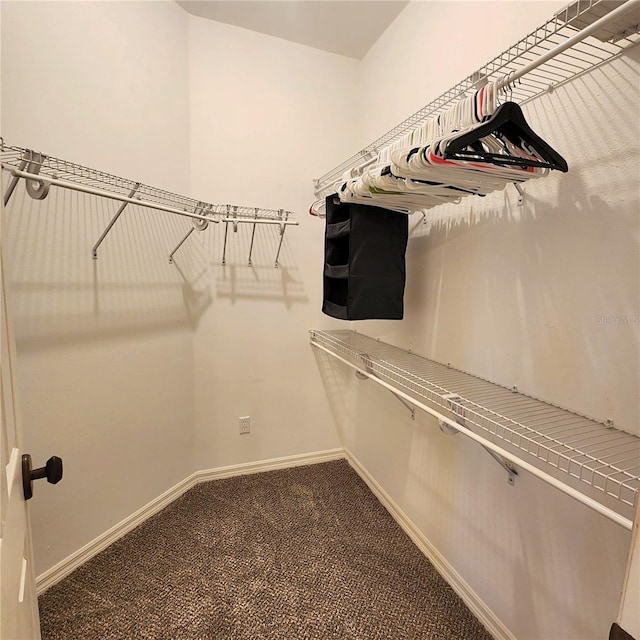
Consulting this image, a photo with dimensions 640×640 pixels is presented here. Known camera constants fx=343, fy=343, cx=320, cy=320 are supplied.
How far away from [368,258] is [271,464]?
1608 millimetres

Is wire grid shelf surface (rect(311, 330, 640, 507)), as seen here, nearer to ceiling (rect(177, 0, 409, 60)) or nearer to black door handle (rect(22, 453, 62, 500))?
black door handle (rect(22, 453, 62, 500))

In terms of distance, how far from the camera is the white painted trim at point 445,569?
4.11 feet

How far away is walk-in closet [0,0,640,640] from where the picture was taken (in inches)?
35.2

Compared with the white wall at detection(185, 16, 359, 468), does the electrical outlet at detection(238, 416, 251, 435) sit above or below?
below

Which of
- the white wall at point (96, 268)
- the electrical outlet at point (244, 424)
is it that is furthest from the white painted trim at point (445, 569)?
the white wall at point (96, 268)

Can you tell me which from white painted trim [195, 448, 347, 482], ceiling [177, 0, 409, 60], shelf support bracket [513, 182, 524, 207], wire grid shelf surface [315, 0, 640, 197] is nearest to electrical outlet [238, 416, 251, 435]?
white painted trim [195, 448, 347, 482]

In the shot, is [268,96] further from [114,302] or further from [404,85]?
[114,302]

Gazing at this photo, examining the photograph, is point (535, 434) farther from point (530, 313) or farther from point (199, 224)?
point (199, 224)

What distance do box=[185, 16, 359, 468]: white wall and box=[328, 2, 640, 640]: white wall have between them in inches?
23.8

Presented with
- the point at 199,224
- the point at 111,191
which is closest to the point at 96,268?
the point at 111,191

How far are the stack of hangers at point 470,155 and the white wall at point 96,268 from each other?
1194 millimetres

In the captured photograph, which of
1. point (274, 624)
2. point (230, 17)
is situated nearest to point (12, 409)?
point (274, 624)

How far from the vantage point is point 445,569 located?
1494 mm

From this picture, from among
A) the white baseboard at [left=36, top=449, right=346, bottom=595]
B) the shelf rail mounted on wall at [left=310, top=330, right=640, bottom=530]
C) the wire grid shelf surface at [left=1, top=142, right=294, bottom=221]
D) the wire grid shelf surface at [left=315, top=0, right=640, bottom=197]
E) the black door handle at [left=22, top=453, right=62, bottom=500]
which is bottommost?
the white baseboard at [left=36, top=449, right=346, bottom=595]
